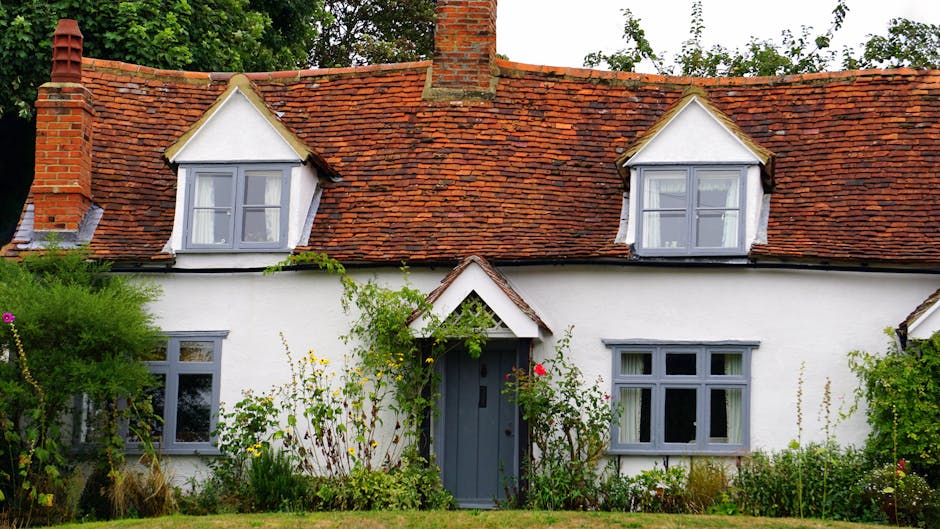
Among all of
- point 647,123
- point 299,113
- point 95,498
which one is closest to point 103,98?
point 299,113

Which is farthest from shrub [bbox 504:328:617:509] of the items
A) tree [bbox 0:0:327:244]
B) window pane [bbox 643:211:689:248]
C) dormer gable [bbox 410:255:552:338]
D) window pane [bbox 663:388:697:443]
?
tree [bbox 0:0:327:244]

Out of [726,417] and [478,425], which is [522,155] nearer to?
[478,425]

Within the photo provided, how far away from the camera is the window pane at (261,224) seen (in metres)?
19.0

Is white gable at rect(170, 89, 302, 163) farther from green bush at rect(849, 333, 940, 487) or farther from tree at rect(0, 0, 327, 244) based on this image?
green bush at rect(849, 333, 940, 487)

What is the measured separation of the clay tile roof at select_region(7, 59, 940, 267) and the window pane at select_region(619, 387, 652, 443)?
186 cm

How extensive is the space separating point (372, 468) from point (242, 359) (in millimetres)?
2379

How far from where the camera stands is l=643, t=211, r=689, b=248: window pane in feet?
60.6

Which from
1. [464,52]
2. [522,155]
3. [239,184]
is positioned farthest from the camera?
[464,52]

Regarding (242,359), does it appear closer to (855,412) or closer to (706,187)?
(706,187)

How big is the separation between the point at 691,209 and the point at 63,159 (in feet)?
28.9

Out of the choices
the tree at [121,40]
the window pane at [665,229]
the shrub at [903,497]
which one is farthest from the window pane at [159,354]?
the shrub at [903,497]

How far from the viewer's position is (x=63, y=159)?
1939 centimetres

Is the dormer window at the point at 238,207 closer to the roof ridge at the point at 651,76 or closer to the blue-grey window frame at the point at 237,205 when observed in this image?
the blue-grey window frame at the point at 237,205

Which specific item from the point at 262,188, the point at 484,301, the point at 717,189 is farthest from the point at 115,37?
the point at 717,189
